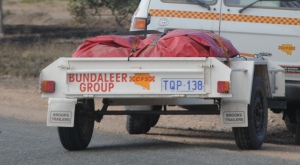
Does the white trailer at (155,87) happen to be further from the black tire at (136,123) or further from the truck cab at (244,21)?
the black tire at (136,123)

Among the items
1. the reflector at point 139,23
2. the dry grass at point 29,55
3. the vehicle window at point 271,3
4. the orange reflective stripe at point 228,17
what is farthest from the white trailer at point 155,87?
the dry grass at point 29,55

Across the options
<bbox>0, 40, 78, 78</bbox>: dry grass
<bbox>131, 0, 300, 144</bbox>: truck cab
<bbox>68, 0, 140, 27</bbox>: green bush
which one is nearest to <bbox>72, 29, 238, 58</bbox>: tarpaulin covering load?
<bbox>131, 0, 300, 144</bbox>: truck cab

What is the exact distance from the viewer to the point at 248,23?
10992 millimetres

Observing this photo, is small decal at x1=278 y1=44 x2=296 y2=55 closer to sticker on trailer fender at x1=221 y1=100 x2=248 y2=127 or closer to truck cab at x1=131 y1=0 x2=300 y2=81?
truck cab at x1=131 y1=0 x2=300 y2=81

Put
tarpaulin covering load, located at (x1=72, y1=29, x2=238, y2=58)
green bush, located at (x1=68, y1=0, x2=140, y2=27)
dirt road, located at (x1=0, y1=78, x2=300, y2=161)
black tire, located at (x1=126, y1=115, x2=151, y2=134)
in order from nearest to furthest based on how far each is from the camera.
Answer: tarpaulin covering load, located at (x1=72, y1=29, x2=238, y2=58), dirt road, located at (x1=0, y1=78, x2=300, y2=161), black tire, located at (x1=126, y1=115, x2=151, y2=134), green bush, located at (x1=68, y1=0, x2=140, y2=27)

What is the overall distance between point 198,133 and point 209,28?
198 centimetres

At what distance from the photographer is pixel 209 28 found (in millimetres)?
11055

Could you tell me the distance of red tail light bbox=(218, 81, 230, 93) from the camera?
863 centimetres

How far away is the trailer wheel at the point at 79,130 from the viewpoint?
30.1 ft

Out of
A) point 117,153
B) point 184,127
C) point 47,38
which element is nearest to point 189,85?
point 117,153

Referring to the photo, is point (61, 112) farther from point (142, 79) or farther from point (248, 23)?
point (248, 23)

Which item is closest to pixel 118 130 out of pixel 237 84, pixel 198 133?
pixel 198 133

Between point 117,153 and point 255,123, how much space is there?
1.51 meters

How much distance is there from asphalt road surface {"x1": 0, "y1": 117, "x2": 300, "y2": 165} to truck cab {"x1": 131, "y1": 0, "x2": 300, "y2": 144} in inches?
63.8
